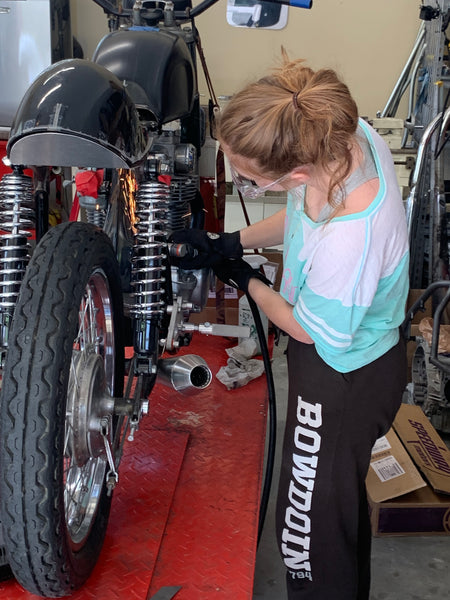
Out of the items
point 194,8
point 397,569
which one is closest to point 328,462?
point 397,569

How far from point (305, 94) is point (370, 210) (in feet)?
0.74

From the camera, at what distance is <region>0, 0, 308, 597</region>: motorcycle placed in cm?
100

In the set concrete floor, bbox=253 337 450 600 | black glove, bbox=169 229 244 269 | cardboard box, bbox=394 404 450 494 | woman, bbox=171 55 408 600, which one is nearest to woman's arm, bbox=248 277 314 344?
woman, bbox=171 55 408 600

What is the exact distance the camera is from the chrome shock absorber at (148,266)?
1341mm

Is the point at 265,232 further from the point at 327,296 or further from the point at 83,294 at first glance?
the point at 83,294

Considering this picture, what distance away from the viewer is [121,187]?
1471mm

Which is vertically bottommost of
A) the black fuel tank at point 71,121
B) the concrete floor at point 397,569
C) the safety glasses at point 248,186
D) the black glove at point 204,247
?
the concrete floor at point 397,569

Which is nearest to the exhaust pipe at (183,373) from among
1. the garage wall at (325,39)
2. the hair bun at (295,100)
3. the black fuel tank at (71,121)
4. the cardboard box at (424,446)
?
the black fuel tank at (71,121)

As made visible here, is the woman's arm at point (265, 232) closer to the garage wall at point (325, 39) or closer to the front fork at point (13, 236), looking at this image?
the front fork at point (13, 236)

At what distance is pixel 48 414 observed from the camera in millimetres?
984

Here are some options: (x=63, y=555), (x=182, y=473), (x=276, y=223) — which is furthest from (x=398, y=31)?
(x=63, y=555)

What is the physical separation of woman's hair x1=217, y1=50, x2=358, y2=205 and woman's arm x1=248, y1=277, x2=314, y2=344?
286mm

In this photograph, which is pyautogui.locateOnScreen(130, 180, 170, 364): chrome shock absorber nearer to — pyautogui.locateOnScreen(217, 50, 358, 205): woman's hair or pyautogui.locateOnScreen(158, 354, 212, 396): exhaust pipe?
pyautogui.locateOnScreen(158, 354, 212, 396): exhaust pipe

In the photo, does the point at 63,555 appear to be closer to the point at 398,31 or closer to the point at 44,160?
the point at 44,160
